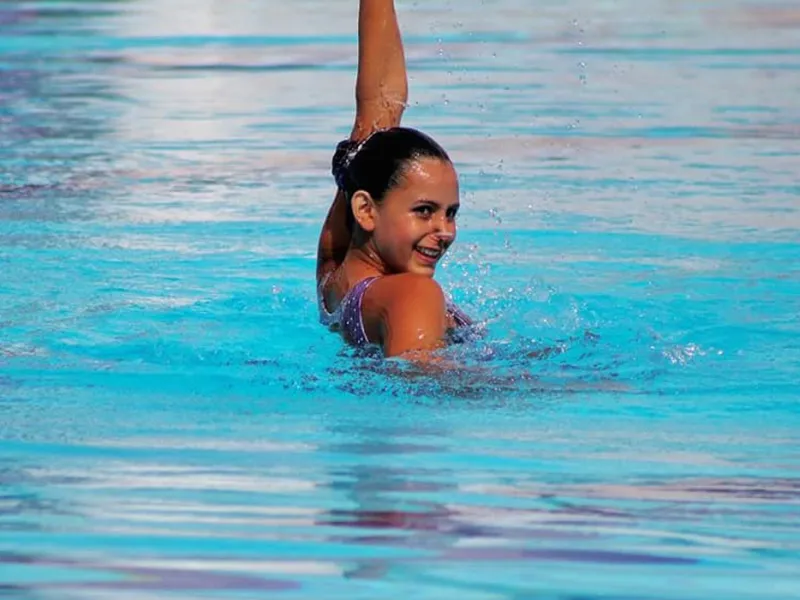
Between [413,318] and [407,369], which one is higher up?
[413,318]

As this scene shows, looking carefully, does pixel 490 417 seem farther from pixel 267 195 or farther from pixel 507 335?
pixel 267 195

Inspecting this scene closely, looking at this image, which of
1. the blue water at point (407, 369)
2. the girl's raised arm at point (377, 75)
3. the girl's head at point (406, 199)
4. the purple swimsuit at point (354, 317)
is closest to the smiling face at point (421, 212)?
the girl's head at point (406, 199)

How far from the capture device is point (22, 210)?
31.0 ft

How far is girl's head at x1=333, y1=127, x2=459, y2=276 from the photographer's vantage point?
232 inches

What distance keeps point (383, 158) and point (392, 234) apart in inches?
9.4

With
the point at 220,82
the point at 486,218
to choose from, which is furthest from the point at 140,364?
the point at 220,82

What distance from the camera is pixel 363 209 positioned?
6.02m

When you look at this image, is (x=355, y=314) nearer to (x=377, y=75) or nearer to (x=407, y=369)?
(x=407, y=369)

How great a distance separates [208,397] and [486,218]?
149 inches

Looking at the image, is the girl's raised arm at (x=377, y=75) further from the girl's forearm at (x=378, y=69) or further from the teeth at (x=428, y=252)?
the teeth at (x=428, y=252)

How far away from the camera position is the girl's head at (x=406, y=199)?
19.3 ft

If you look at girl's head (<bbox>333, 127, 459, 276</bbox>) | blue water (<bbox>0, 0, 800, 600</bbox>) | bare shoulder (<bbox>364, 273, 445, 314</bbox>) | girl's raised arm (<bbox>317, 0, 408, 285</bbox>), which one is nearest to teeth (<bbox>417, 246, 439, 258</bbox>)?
girl's head (<bbox>333, 127, 459, 276</bbox>)

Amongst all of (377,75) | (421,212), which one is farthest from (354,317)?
(377,75)

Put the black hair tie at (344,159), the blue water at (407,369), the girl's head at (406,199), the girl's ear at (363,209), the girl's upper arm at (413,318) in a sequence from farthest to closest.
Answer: the black hair tie at (344,159)
the girl's ear at (363,209)
the girl's head at (406,199)
the girl's upper arm at (413,318)
the blue water at (407,369)
